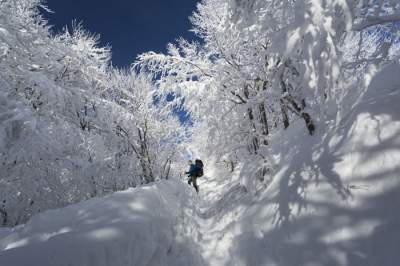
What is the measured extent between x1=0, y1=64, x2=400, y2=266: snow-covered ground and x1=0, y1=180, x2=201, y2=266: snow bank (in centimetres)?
1

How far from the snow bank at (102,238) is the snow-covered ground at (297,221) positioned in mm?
13

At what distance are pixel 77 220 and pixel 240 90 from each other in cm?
619

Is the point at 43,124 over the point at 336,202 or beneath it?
over

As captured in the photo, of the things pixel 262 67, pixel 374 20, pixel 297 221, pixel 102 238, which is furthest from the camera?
pixel 262 67

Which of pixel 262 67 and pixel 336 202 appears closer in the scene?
pixel 336 202

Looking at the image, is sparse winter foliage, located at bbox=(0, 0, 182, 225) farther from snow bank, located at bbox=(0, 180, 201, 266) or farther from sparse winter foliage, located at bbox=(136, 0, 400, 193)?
sparse winter foliage, located at bbox=(136, 0, 400, 193)

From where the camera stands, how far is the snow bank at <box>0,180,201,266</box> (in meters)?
2.75

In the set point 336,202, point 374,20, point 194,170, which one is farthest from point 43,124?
point 194,170

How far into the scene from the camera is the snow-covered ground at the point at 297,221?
2748 mm

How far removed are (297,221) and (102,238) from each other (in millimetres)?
2624

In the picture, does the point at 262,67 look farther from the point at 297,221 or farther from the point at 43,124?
the point at 43,124

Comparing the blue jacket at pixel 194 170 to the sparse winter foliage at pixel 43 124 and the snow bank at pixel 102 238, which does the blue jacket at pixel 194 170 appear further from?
the snow bank at pixel 102 238

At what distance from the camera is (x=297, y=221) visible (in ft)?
12.0

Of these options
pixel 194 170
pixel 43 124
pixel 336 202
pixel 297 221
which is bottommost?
pixel 297 221
